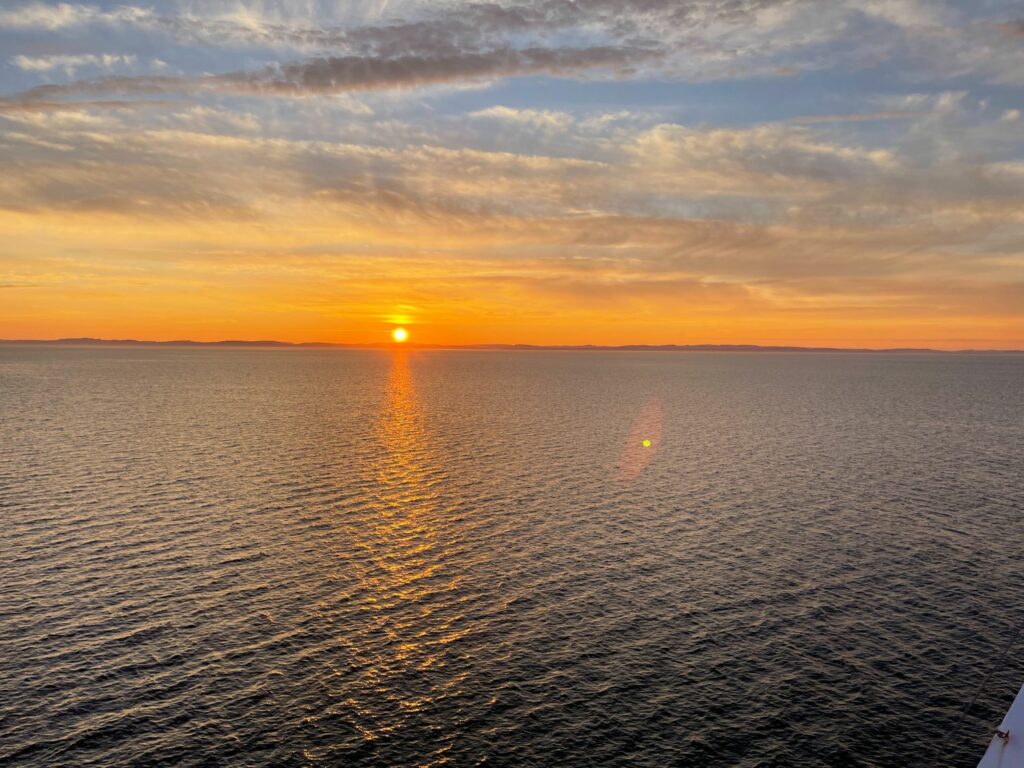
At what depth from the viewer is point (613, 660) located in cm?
4350

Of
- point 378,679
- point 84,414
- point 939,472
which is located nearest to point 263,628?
point 378,679

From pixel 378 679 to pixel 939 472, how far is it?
91981mm

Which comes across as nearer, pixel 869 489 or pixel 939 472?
pixel 869 489

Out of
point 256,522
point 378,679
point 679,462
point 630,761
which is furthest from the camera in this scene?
point 679,462

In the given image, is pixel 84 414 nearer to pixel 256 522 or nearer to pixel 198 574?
pixel 256 522

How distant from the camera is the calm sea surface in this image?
3591 centimetres

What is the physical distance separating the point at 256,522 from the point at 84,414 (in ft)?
361

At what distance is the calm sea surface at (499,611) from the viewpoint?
35.9 m

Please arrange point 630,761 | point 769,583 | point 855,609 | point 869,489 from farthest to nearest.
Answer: point 869,489, point 769,583, point 855,609, point 630,761

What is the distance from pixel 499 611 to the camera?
50.7m

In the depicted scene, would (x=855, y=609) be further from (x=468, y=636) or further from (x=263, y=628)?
(x=263, y=628)

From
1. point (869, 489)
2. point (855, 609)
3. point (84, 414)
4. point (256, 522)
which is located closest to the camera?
point (855, 609)

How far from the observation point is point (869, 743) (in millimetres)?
35344

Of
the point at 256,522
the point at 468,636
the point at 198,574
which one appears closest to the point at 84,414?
the point at 256,522
